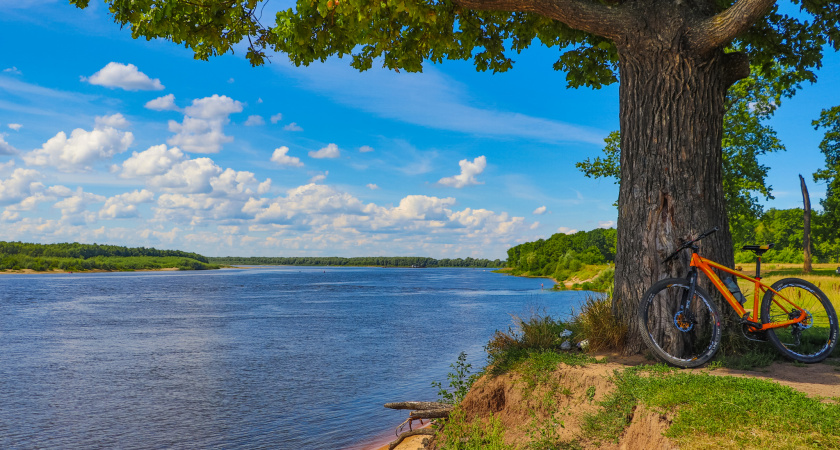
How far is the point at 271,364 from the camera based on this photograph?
18359 mm

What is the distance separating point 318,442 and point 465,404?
409 cm

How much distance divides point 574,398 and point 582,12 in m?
5.32

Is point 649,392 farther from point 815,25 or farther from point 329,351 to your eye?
point 329,351

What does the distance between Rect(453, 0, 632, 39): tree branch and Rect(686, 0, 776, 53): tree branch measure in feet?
3.05

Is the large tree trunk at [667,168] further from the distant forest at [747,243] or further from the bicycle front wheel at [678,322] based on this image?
the distant forest at [747,243]

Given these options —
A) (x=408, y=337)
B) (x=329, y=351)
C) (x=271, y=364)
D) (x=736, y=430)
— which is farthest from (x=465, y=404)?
(x=408, y=337)

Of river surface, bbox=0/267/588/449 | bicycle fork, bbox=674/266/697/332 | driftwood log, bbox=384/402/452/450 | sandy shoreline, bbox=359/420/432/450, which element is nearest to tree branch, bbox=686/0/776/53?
bicycle fork, bbox=674/266/697/332

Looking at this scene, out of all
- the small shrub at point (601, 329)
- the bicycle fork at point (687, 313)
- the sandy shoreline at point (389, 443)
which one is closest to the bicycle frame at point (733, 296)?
the bicycle fork at point (687, 313)

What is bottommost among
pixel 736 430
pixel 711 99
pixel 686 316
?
pixel 736 430

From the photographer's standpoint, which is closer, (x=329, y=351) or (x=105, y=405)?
(x=105, y=405)

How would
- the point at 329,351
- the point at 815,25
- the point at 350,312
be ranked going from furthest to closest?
the point at 350,312 → the point at 329,351 → the point at 815,25

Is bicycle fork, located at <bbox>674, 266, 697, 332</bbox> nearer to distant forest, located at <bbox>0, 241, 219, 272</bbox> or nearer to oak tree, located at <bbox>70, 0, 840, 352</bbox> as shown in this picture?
oak tree, located at <bbox>70, 0, 840, 352</bbox>

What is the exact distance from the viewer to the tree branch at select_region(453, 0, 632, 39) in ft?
24.8

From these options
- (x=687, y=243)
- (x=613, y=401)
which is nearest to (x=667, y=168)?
(x=687, y=243)
